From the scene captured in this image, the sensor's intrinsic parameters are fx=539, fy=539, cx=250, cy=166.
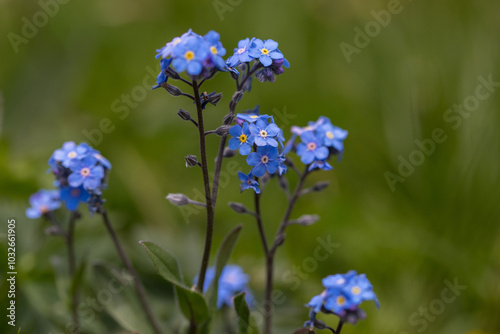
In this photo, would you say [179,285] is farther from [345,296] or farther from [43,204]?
[43,204]

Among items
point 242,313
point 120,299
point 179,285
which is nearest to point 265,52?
point 179,285

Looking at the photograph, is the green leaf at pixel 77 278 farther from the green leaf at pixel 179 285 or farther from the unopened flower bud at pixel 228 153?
the unopened flower bud at pixel 228 153

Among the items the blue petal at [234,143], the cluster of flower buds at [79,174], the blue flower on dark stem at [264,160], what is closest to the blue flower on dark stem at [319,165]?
the blue flower on dark stem at [264,160]

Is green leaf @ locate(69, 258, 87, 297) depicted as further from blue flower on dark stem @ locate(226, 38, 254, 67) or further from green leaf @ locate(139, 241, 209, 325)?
blue flower on dark stem @ locate(226, 38, 254, 67)

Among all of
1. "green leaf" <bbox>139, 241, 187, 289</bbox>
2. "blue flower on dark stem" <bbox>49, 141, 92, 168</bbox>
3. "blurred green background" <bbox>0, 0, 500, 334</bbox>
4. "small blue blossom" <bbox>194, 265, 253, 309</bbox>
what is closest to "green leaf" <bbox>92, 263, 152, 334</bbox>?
"blurred green background" <bbox>0, 0, 500, 334</bbox>

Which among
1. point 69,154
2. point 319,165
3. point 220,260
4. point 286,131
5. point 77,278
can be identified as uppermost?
point 286,131

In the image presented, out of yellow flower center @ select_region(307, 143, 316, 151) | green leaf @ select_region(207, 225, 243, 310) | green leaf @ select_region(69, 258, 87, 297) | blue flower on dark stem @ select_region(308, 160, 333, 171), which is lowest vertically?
green leaf @ select_region(69, 258, 87, 297)

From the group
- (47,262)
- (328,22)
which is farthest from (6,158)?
(328,22)
